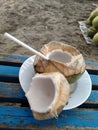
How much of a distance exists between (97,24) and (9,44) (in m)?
0.87

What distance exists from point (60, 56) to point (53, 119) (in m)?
0.28

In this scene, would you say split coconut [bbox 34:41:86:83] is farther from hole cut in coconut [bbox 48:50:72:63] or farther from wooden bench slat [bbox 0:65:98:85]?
wooden bench slat [bbox 0:65:98:85]

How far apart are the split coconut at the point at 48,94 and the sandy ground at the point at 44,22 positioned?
53.2 inches

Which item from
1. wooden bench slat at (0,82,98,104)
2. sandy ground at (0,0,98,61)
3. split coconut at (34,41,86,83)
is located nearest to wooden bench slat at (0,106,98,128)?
wooden bench slat at (0,82,98,104)

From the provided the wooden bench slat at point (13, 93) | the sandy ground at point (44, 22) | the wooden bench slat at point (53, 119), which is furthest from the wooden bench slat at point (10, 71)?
the sandy ground at point (44, 22)

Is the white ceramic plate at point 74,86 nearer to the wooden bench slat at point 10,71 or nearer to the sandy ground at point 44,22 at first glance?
the wooden bench slat at point 10,71

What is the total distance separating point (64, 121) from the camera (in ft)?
4.26

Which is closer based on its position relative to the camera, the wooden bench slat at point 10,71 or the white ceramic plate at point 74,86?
the white ceramic plate at point 74,86

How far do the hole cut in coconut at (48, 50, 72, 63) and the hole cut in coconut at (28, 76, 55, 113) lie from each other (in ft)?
0.47

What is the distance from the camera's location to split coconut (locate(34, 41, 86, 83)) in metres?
1.21

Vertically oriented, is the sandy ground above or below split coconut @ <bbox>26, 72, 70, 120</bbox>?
below

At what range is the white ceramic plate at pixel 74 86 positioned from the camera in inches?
50.4

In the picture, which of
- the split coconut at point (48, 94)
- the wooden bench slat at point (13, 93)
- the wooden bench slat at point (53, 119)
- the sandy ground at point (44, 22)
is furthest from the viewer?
the sandy ground at point (44, 22)

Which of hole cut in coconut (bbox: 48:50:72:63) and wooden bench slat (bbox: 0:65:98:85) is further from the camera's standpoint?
wooden bench slat (bbox: 0:65:98:85)
